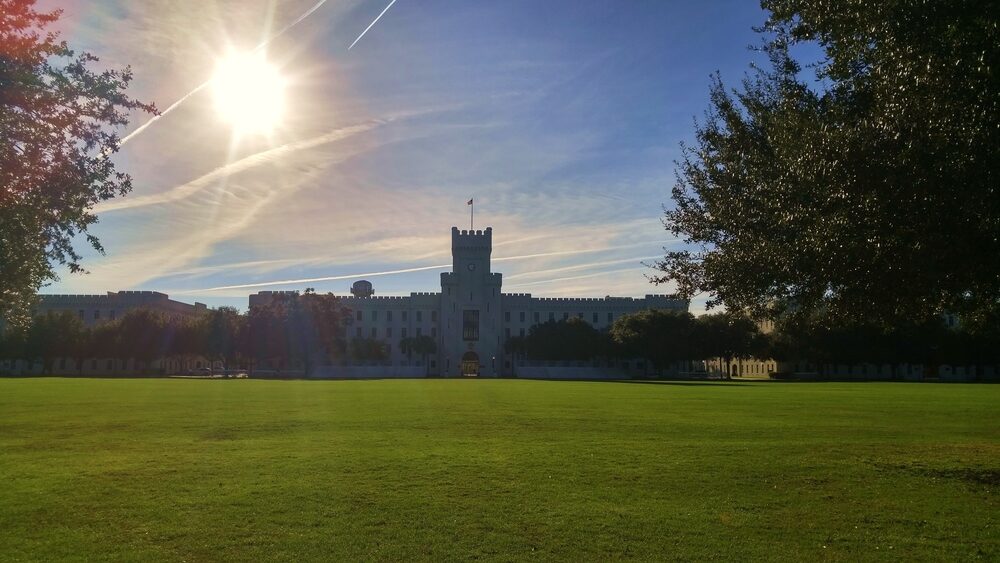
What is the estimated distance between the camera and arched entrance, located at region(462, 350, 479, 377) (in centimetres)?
13538

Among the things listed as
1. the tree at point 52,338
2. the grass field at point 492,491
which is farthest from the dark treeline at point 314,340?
the grass field at point 492,491

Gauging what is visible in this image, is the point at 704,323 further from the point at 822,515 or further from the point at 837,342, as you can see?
the point at 822,515

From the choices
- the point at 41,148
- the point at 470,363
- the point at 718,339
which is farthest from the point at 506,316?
the point at 41,148

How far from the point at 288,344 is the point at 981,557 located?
9635 centimetres

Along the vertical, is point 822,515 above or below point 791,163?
below

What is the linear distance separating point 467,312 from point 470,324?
87.2 inches

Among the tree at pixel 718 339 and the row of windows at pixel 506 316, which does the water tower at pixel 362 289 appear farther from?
the tree at pixel 718 339

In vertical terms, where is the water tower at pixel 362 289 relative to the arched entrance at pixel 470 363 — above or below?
above

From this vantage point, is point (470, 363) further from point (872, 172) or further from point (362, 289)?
point (872, 172)

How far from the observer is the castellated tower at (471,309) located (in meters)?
135

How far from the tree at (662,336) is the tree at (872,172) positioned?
296ft

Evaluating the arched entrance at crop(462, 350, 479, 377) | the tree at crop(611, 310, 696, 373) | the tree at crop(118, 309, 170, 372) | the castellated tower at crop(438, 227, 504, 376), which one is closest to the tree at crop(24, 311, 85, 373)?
the tree at crop(118, 309, 170, 372)

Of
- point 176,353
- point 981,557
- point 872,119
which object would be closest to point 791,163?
point 872,119

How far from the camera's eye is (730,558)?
8.41 m
